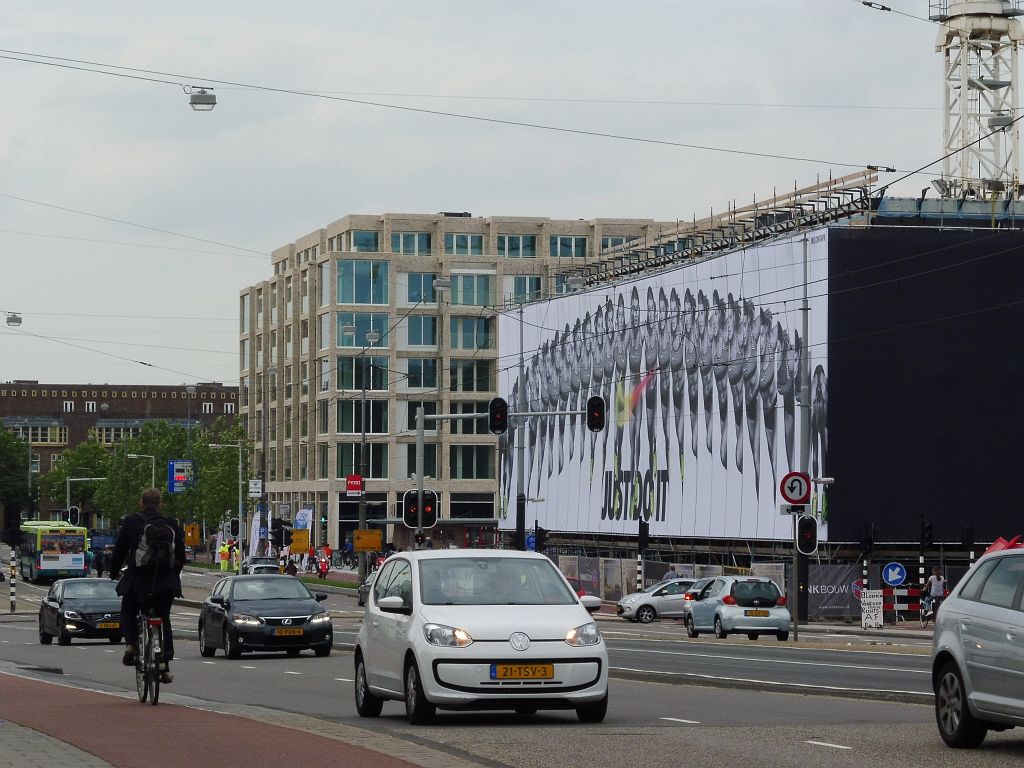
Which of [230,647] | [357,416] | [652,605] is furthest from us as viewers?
[357,416]

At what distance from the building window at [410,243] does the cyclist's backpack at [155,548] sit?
3805 inches

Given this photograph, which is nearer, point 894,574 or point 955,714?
point 955,714

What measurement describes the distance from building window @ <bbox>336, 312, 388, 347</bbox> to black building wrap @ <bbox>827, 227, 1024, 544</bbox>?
Result: 174 ft

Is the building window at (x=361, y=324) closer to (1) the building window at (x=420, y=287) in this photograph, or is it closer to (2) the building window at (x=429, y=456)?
(1) the building window at (x=420, y=287)

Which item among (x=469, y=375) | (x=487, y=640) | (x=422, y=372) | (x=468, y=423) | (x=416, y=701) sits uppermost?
(x=422, y=372)

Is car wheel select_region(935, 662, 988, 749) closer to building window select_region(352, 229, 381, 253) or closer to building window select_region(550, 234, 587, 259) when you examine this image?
building window select_region(352, 229, 381, 253)

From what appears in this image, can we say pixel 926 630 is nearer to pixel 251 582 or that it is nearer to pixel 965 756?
pixel 251 582

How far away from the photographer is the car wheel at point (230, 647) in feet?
95.8

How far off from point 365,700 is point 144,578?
220cm

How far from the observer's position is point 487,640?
14664mm

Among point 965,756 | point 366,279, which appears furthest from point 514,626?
point 366,279

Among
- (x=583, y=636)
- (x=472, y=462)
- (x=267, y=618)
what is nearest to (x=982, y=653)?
(x=583, y=636)

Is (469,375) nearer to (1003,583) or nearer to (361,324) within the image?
(361,324)

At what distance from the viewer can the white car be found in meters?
14.6
